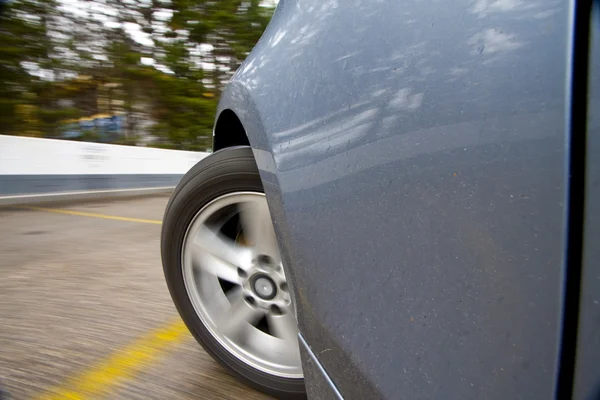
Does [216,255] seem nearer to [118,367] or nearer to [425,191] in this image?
[118,367]

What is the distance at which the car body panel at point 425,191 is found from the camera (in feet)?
1.92

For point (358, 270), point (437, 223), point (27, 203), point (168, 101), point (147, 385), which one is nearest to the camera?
point (437, 223)

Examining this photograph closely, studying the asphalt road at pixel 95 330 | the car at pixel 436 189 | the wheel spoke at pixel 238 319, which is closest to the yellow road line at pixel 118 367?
the asphalt road at pixel 95 330

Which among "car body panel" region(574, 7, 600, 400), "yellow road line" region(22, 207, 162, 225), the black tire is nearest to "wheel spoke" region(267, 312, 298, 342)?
the black tire

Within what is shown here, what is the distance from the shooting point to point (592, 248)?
53 centimetres

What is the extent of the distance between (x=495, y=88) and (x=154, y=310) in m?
2.08

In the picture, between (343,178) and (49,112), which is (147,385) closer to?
(343,178)

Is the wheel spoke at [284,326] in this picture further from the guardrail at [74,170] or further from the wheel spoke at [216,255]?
the guardrail at [74,170]

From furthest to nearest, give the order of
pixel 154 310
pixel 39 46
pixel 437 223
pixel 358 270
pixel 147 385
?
pixel 39 46, pixel 154 310, pixel 147 385, pixel 358 270, pixel 437 223

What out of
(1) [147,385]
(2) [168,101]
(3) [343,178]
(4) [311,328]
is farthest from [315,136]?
(2) [168,101]

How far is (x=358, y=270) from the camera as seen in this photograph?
32.6 inches

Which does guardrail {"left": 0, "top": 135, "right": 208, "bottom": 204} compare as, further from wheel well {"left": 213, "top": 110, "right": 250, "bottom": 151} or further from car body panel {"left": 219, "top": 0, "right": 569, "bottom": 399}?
car body panel {"left": 219, "top": 0, "right": 569, "bottom": 399}

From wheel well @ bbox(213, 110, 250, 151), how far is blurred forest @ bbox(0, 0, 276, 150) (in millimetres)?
8589

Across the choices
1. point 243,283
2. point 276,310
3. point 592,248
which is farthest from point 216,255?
point 592,248
